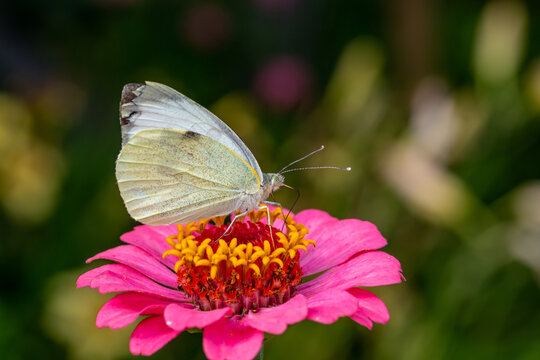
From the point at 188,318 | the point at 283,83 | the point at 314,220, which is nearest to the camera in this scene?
the point at 188,318

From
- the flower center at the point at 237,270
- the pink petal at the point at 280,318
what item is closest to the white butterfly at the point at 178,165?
the flower center at the point at 237,270

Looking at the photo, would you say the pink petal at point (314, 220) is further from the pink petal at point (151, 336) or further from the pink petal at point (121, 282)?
the pink petal at point (151, 336)

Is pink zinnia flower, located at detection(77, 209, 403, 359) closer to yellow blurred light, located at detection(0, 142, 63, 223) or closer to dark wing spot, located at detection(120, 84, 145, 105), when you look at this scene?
dark wing spot, located at detection(120, 84, 145, 105)

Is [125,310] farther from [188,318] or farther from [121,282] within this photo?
[188,318]

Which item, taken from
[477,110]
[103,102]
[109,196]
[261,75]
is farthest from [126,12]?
[477,110]

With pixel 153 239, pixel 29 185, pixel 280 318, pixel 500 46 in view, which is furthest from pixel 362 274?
pixel 500 46

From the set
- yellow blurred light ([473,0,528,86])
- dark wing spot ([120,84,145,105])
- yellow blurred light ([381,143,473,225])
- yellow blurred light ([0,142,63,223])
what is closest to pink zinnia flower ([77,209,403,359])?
dark wing spot ([120,84,145,105])
